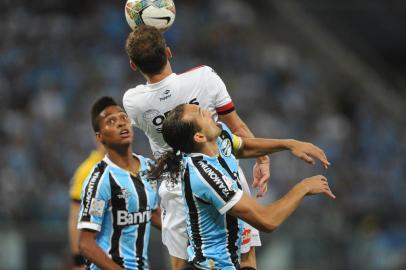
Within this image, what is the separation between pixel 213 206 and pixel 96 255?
4.42ft

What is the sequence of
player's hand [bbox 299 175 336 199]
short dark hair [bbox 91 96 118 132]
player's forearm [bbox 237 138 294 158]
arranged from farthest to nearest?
short dark hair [bbox 91 96 118 132] → player's forearm [bbox 237 138 294 158] → player's hand [bbox 299 175 336 199]

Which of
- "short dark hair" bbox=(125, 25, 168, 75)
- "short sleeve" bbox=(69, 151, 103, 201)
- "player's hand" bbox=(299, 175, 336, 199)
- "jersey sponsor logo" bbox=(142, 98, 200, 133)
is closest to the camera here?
"player's hand" bbox=(299, 175, 336, 199)

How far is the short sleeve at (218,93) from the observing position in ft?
21.1

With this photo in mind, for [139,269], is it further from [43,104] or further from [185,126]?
[43,104]

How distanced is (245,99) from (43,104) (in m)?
3.68

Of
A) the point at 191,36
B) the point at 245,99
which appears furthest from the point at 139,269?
the point at 191,36

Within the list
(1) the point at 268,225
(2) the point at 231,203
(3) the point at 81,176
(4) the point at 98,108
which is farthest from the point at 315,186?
(3) the point at 81,176

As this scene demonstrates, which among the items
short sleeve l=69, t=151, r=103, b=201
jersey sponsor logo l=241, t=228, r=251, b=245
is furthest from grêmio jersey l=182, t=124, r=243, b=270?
short sleeve l=69, t=151, r=103, b=201

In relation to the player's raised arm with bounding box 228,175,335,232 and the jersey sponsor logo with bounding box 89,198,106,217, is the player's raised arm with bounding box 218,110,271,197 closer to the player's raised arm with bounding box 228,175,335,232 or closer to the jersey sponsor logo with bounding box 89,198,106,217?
the player's raised arm with bounding box 228,175,335,232

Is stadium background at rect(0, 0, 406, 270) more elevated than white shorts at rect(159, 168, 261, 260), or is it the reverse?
stadium background at rect(0, 0, 406, 270)

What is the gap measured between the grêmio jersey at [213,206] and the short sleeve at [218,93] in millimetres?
386

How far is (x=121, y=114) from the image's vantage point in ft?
23.6

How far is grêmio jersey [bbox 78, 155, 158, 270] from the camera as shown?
688 centimetres

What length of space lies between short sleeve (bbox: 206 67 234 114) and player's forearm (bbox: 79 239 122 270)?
134 cm
